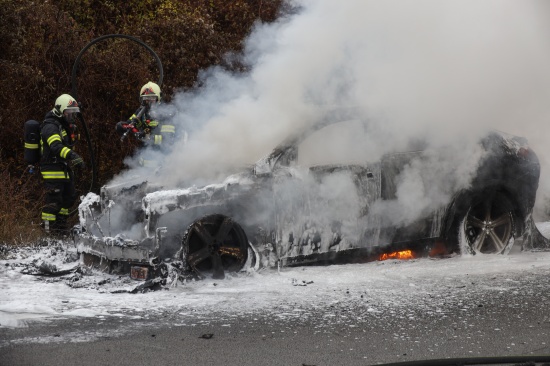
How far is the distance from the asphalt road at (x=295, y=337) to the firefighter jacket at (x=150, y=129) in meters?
4.30

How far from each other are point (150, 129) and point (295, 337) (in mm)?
6314

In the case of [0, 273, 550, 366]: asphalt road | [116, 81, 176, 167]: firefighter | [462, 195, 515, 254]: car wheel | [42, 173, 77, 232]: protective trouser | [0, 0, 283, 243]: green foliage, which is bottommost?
[0, 273, 550, 366]: asphalt road

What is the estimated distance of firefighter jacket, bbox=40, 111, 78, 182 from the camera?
11.2 meters

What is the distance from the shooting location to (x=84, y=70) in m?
13.6

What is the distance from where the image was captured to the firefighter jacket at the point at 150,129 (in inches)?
426

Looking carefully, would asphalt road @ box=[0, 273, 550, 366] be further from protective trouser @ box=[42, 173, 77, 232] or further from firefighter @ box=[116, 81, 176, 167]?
firefighter @ box=[116, 81, 176, 167]

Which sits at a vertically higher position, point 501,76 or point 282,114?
point 501,76

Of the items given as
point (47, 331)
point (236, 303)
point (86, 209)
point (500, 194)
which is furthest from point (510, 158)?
point (47, 331)

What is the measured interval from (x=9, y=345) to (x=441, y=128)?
5.06 metres

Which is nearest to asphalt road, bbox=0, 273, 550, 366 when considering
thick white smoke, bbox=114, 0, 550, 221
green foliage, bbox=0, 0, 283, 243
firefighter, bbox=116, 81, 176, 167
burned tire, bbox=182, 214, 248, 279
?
burned tire, bbox=182, 214, 248, 279

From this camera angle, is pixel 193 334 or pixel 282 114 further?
pixel 282 114

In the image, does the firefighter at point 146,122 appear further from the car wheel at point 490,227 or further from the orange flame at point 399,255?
the car wheel at point 490,227

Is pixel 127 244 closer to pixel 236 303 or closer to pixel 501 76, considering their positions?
pixel 236 303

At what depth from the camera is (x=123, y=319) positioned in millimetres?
6754
